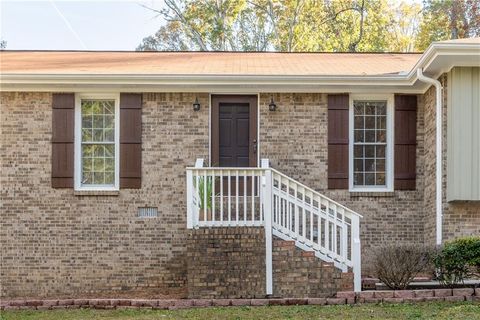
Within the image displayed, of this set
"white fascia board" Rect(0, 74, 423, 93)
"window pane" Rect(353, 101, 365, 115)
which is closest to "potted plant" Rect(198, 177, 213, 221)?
"white fascia board" Rect(0, 74, 423, 93)

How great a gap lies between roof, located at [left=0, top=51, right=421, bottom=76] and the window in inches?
27.0

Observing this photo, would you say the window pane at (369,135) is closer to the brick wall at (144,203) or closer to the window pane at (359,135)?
the window pane at (359,135)

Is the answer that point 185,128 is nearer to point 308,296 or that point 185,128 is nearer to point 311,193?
point 311,193

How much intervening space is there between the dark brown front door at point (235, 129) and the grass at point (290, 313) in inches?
139

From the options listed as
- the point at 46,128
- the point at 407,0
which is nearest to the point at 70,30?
the point at 407,0

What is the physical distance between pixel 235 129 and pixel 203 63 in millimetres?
2120

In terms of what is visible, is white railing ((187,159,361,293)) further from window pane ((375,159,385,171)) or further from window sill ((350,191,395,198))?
window pane ((375,159,385,171))

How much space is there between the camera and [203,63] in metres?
13.6

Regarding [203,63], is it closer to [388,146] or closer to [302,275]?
[388,146]

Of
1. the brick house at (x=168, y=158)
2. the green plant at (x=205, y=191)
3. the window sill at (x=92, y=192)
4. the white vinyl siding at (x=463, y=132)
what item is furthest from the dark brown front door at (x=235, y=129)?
the white vinyl siding at (x=463, y=132)

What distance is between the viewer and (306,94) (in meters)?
12.0

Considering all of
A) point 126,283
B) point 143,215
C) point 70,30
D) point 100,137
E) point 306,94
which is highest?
point 70,30

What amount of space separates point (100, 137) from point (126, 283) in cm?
261

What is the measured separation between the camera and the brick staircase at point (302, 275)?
9.95m
